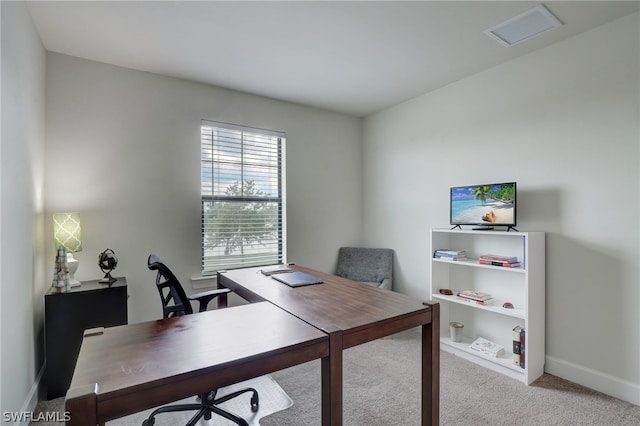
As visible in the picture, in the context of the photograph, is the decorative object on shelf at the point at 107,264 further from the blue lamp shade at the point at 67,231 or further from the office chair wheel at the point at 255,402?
the office chair wheel at the point at 255,402

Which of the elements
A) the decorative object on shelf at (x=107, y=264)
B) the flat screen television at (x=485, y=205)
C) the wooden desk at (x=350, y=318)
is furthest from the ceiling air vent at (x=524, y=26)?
the decorative object on shelf at (x=107, y=264)

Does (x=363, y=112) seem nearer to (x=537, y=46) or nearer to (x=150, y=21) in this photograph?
(x=537, y=46)

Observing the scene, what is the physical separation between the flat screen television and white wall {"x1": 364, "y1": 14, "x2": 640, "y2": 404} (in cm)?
22

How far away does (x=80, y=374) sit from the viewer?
3.24 feet

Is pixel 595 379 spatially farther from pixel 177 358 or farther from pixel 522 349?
pixel 177 358

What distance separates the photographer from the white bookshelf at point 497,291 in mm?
2434

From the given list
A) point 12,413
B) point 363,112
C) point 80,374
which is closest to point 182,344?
point 80,374

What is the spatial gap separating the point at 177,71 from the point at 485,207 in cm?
308

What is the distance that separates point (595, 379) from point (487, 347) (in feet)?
2.34

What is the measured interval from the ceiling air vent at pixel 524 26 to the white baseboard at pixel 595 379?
2535 millimetres

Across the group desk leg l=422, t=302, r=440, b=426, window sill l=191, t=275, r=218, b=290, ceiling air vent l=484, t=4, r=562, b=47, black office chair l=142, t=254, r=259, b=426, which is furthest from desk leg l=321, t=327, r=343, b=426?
ceiling air vent l=484, t=4, r=562, b=47

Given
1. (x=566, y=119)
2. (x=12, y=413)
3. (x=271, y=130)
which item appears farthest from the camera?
(x=271, y=130)

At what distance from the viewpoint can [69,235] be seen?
7.91 ft

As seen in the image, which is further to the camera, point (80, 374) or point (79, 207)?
point (79, 207)
